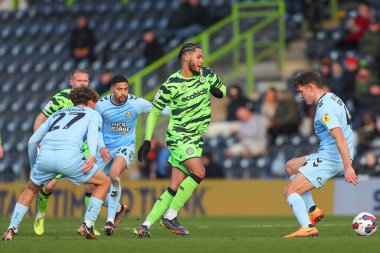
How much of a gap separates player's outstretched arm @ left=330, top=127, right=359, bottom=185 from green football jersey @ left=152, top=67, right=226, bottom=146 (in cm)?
197

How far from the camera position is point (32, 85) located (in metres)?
27.7

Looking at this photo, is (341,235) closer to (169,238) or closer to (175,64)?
(169,238)

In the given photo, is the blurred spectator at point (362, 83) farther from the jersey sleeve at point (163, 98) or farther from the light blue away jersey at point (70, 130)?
the light blue away jersey at point (70, 130)

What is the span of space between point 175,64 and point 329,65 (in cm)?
354

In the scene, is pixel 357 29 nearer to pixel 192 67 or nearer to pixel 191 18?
pixel 191 18

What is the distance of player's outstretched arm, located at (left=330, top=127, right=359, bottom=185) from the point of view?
11953 millimetres

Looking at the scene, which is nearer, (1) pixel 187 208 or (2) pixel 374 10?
(1) pixel 187 208

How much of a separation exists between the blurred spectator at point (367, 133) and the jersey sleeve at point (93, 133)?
9276 mm

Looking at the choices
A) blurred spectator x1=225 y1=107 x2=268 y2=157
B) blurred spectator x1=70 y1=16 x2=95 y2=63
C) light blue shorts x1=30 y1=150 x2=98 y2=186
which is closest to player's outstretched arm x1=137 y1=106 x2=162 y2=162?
light blue shorts x1=30 y1=150 x2=98 y2=186

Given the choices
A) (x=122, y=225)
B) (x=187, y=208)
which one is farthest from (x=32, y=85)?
(x=122, y=225)

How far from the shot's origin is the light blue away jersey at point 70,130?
12328 millimetres

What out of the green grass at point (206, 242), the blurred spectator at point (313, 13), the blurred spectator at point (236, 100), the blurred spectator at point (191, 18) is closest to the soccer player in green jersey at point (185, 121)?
the green grass at point (206, 242)

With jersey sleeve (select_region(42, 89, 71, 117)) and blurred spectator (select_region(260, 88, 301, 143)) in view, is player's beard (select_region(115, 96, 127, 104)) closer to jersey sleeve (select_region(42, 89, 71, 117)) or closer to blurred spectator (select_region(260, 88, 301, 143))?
jersey sleeve (select_region(42, 89, 71, 117))

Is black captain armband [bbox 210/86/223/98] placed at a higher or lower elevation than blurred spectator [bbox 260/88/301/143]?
higher
